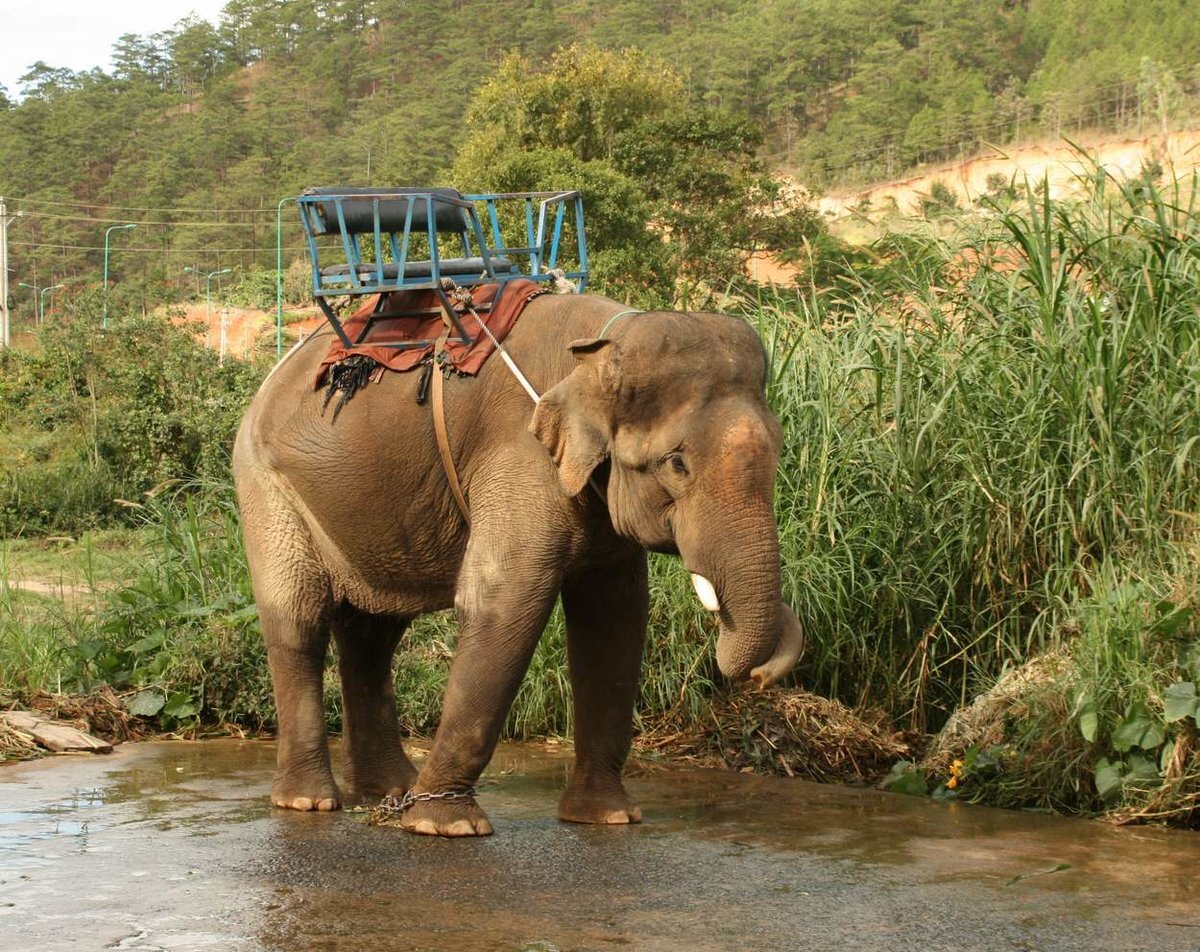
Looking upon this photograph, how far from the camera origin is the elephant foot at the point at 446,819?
5.58 m

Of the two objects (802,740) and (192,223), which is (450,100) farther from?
(802,740)

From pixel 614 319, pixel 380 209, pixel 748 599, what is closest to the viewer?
pixel 748 599

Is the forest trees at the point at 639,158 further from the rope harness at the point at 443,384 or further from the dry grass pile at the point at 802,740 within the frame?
the rope harness at the point at 443,384

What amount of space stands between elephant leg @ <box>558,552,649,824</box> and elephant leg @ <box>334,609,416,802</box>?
0.88 metres

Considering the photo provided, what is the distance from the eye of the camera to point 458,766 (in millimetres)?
5555

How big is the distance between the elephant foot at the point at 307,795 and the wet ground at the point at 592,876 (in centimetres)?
9

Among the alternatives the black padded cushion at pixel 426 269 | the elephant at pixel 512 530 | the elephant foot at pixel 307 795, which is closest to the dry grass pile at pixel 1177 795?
the elephant at pixel 512 530

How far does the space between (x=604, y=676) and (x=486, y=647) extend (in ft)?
2.18

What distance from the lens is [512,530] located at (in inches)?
216

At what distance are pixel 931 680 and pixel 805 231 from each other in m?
24.1

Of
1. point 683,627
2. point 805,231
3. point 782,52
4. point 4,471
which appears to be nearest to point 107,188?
point 782,52

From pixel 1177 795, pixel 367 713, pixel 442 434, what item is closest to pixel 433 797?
pixel 367 713

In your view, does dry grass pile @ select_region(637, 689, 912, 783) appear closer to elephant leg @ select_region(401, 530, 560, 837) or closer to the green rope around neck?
elephant leg @ select_region(401, 530, 560, 837)

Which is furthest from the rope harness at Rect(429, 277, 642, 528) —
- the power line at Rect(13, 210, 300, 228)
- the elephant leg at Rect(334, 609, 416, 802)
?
the power line at Rect(13, 210, 300, 228)
